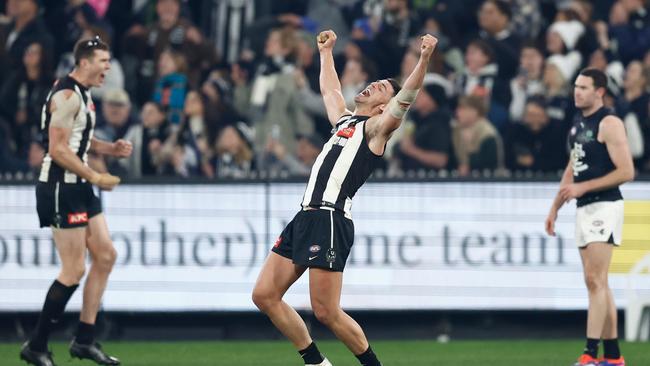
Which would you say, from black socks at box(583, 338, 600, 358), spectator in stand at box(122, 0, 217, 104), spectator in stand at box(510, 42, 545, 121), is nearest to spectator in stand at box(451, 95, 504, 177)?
spectator in stand at box(510, 42, 545, 121)

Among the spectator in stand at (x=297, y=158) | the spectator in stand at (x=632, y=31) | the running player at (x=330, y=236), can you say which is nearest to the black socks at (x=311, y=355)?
the running player at (x=330, y=236)

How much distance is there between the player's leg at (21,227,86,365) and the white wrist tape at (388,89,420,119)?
9.76 feet

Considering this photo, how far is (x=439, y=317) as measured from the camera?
46.7 ft

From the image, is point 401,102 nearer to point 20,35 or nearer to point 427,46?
point 427,46

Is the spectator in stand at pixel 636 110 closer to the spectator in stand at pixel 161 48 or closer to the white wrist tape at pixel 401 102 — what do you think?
the spectator in stand at pixel 161 48

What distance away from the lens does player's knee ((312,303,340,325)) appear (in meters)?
9.83

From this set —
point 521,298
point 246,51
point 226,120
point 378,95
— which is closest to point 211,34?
point 246,51

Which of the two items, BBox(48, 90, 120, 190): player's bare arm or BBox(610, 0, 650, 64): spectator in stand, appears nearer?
BBox(48, 90, 120, 190): player's bare arm

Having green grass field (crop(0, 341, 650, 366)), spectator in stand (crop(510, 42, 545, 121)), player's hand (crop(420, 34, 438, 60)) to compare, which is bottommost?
green grass field (crop(0, 341, 650, 366))

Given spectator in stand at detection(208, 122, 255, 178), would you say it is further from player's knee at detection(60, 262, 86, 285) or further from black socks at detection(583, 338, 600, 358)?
black socks at detection(583, 338, 600, 358)

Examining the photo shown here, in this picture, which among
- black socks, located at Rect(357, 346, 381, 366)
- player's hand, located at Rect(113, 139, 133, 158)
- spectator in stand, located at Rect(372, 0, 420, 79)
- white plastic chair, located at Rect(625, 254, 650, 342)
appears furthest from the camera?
spectator in stand, located at Rect(372, 0, 420, 79)

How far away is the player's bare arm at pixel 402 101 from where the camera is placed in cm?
Result: 934

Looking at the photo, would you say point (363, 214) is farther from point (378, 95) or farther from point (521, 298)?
point (378, 95)

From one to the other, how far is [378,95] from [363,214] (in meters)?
3.99
